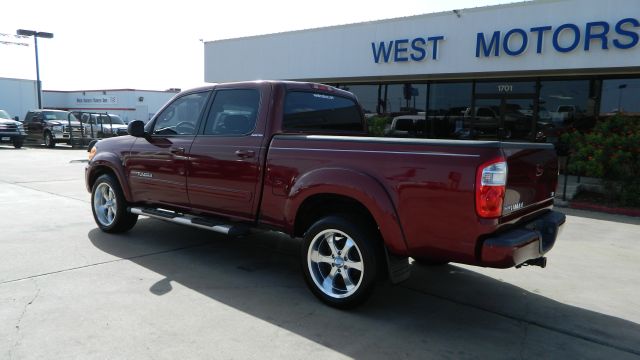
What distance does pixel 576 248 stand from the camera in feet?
20.2

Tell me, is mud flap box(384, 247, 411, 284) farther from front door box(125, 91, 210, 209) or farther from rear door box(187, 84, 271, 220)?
front door box(125, 91, 210, 209)

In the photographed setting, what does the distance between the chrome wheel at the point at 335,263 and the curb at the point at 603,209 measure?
697 cm

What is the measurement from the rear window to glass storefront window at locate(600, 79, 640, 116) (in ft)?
33.5

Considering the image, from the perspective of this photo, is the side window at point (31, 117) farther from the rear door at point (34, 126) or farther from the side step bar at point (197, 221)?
the side step bar at point (197, 221)

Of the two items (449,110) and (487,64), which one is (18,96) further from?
(487,64)

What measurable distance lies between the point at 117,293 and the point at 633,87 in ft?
43.7

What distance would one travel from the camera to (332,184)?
379 cm

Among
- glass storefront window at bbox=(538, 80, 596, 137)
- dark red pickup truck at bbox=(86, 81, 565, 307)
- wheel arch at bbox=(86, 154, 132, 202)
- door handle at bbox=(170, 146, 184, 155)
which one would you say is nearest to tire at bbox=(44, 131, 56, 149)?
wheel arch at bbox=(86, 154, 132, 202)

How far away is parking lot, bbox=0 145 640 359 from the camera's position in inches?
128

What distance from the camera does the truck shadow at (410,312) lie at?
3357 mm

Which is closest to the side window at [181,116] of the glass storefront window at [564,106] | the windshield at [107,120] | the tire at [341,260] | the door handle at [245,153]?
the door handle at [245,153]

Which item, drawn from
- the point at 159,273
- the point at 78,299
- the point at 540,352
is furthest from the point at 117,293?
the point at 540,352

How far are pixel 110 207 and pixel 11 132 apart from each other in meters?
19.0

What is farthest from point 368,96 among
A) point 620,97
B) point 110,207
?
point 110,207
